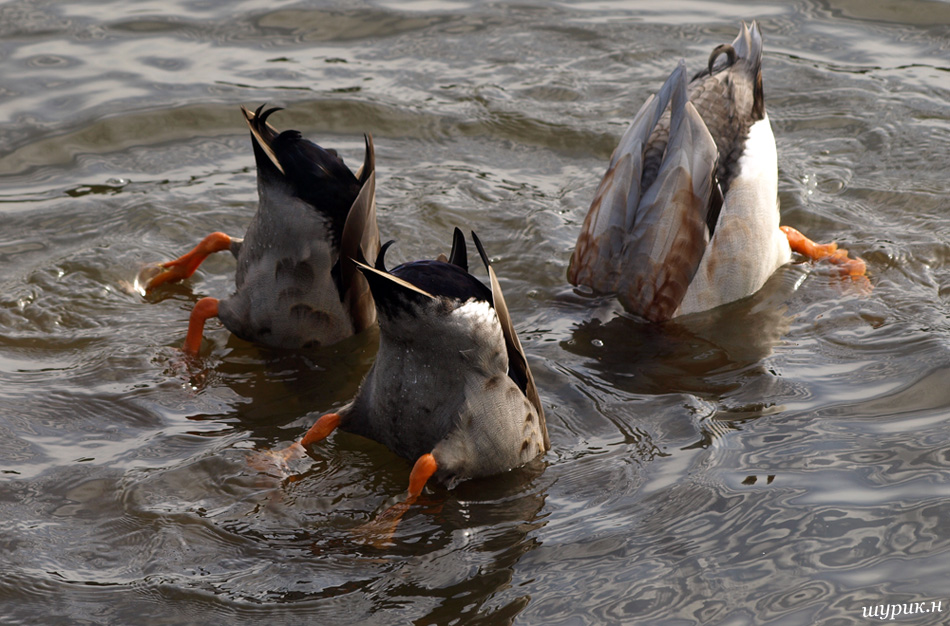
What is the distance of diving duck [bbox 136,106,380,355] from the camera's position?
4.88 meters

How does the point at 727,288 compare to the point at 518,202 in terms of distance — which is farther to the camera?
the point at 518,202

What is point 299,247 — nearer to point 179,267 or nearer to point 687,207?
point 179,267

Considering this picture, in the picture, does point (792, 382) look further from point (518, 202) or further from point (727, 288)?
point (518, 202)

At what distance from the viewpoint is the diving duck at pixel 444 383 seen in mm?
3947

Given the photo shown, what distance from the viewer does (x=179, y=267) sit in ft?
19.1

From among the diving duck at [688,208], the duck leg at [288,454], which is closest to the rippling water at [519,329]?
→ the duck leg at [288,454]

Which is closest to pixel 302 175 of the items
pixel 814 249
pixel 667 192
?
pixel 667 192

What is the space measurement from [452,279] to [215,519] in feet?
4.29

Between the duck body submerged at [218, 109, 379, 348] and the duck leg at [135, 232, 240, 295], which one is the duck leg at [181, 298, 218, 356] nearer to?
the duck body submerged at [218, 109, 379, 348]

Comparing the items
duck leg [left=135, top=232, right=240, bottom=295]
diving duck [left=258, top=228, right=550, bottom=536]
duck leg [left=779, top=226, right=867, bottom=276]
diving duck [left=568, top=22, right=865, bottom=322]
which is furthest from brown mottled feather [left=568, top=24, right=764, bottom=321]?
duck leg [left=135, top=232, right=240, bottom=295]

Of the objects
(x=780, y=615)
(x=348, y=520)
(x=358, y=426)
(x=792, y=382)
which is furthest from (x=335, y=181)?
(x=780, y=615)

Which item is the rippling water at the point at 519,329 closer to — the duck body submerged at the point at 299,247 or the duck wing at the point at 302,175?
the duck body submerged at the point at 299,247

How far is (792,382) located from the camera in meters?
5.00

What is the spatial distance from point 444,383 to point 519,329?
156 cm
